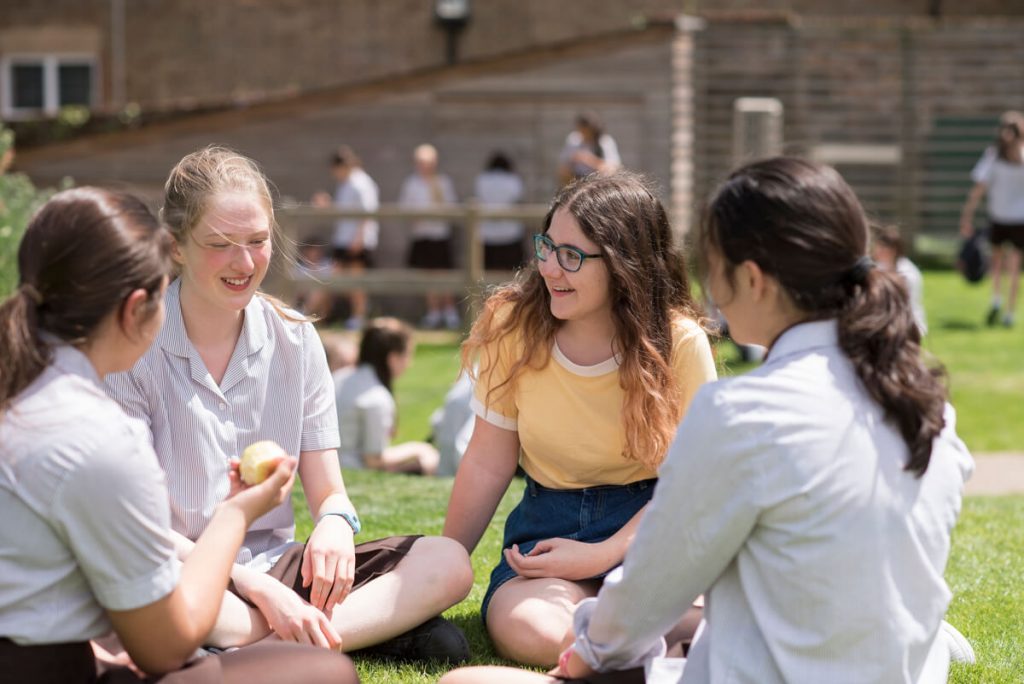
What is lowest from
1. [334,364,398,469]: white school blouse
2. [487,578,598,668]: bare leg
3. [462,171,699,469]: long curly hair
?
[334,364,398,469]: white school blouse

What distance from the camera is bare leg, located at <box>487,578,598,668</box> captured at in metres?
3.61

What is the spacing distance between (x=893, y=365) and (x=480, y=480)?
1.74 m

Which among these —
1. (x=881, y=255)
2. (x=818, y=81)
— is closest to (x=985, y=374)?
(x=881, y=255)

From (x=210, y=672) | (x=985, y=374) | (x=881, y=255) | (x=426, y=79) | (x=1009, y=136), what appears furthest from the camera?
(x=426, y=79)

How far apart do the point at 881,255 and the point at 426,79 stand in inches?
354

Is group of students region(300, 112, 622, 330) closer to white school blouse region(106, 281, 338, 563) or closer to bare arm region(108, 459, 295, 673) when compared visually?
white school blouse region(106, 281, 338, 563)

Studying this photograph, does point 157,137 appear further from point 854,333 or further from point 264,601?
point 854,333

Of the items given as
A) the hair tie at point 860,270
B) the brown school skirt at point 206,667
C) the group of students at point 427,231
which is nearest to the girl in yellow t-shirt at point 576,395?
the brown school skirt at point 206,667

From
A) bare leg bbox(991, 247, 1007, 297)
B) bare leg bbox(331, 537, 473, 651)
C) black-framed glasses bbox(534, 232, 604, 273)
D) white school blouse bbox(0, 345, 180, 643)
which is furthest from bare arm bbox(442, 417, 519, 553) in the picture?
bare leg bbox(991, 247, 1007, 297)

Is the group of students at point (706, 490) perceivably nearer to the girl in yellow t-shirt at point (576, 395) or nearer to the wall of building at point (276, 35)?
the girl in yellow t-shirt at point (576, 395)

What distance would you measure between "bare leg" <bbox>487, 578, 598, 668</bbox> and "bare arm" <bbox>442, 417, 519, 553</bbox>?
0.94 ft

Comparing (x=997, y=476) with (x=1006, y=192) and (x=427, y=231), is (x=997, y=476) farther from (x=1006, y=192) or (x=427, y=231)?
(x=427, y=231)

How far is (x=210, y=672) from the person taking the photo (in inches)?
106

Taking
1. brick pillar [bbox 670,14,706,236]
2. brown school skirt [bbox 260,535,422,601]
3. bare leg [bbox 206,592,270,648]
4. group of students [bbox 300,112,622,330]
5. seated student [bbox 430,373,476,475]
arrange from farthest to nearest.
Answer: brick pillar [bbox 670,14,706,236]
group of students [bbox 300,112,622,330]
seated student [bbox 430,373,476,475]
brown school skirt [bbox 260,535,422,601]
bare leg [bbox 206,592,270,648]
